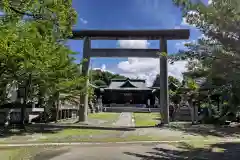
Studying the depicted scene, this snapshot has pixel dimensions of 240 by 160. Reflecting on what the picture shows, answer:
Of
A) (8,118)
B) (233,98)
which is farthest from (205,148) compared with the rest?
(8,118)

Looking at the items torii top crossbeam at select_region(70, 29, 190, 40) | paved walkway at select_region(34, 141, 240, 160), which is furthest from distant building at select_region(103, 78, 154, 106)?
paved walkway at select_region(34, 141, 240, 160)

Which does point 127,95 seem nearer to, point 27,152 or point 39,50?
point 39,50

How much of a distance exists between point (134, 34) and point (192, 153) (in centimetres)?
1215

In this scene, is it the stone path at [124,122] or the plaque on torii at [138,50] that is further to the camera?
the stone path at [124,122]

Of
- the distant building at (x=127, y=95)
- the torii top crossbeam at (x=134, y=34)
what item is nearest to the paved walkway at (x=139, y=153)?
the torii top crossbeam at (x=134, y=34)

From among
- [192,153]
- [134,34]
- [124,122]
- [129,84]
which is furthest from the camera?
[129,84]

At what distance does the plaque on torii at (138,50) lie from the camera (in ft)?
69.0

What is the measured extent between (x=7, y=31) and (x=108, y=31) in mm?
15091

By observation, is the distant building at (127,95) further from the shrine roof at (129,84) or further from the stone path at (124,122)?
the stone path at (124,122)

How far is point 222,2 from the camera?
7.92 meters

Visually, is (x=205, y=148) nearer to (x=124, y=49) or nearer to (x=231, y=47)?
(x=231, y=47)

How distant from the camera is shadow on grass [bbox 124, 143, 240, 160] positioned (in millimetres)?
10211

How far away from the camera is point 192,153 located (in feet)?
36.7

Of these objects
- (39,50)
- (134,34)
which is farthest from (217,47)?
(134,34)
